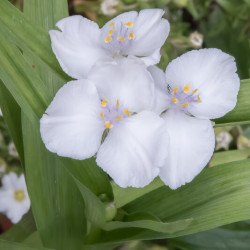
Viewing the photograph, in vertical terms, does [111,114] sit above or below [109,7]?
above

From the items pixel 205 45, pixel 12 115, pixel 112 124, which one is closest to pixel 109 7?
pixel 205 45

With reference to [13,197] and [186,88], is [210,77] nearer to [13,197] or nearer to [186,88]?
[186,88]

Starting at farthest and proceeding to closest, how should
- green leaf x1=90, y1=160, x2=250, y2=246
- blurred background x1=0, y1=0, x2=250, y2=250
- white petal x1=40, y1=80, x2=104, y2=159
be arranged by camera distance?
blurred background x1=0, y1=0, x2=250, y2=250, green leaf x1=90, y1=160, x2=250, y2=246, white petal x1=40, y1=80, x2=104, y2=159

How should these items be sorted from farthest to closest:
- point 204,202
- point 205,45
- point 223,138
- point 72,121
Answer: point 205,45 < point 223,138 < point 204,202 < point 72,121

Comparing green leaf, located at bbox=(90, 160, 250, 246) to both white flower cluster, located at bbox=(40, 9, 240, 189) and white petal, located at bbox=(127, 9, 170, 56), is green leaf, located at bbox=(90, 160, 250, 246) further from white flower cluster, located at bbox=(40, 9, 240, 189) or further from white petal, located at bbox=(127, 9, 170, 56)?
white petal, located at bbox=(127, 9, 170, 56)

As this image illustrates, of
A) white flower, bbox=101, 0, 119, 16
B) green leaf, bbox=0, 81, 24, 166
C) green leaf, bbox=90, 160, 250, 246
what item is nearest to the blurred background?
white flower, bbox=101, 0, 119, 16

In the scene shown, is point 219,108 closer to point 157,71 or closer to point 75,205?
point 157,71

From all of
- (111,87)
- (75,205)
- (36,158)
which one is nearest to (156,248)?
(75,205)

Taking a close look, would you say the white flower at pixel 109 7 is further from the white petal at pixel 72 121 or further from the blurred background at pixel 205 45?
the white petal at pixel 72 121
